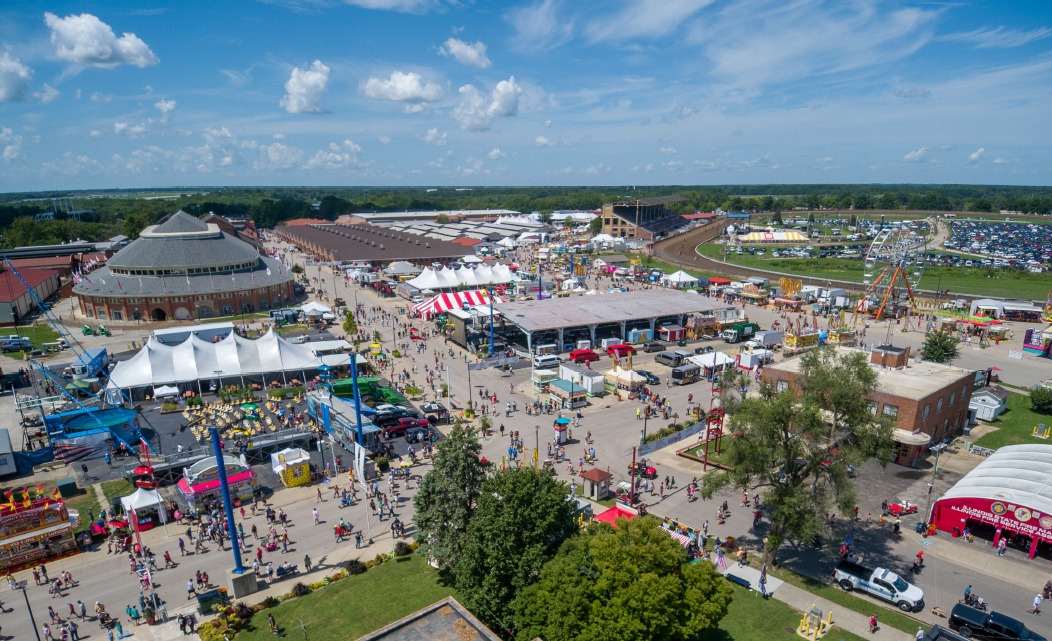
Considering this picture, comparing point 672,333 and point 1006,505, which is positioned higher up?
point 1006,505

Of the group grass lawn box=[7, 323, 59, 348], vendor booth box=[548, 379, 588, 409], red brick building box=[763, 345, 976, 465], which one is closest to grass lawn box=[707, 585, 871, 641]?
red brick building box=[763, 345, 976, 465]

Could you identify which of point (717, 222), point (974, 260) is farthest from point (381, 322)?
point (717, 222)

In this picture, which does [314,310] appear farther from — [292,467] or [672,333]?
[672,333]

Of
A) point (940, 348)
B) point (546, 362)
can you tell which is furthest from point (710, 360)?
point (940, 348)

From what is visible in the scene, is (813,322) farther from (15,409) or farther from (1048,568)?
(15,409)

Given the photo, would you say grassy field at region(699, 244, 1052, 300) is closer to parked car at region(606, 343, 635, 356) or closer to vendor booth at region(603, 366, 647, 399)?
parked car at region(606, 343, 635, 356)
